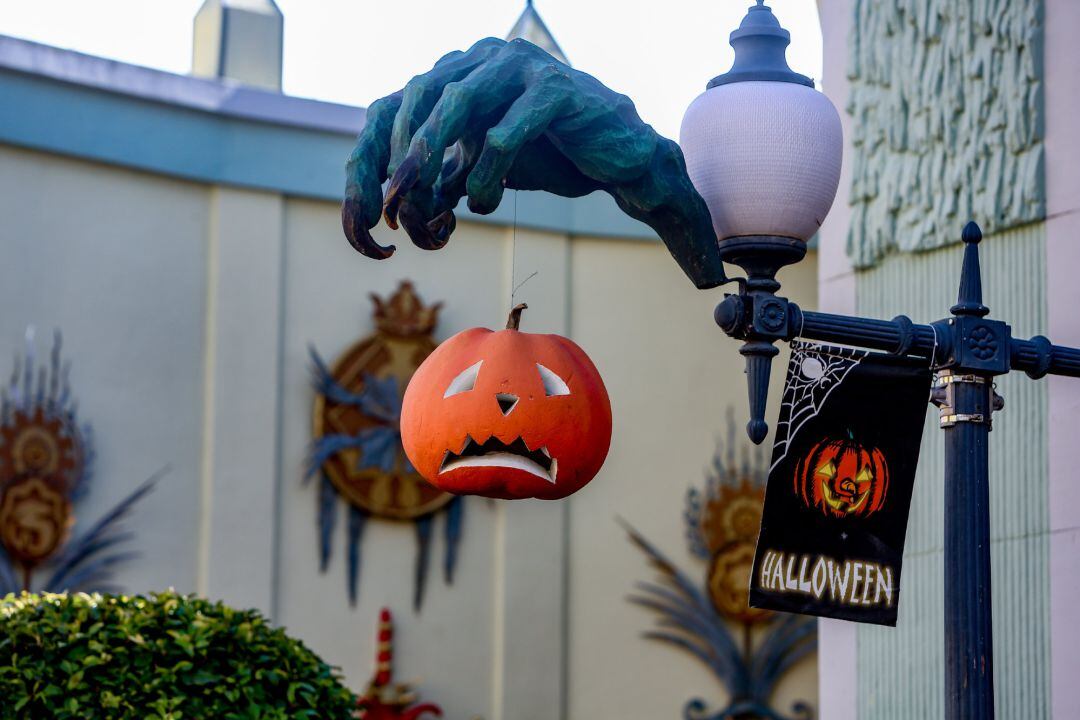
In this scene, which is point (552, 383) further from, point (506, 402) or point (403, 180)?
point (403, 180)

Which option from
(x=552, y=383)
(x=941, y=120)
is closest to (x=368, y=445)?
(x=941, y=120)

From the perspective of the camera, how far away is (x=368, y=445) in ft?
42.5

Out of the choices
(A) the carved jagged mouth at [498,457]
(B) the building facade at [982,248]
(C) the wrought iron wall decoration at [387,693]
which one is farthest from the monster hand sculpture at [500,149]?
(C) the wrought iron wall decoration at [387,693]

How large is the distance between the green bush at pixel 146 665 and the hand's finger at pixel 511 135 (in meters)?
3.66

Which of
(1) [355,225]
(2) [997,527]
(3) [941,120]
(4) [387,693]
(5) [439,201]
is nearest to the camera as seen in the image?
(5) [439,201]

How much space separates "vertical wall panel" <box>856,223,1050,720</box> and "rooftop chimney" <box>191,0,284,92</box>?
21.7 feet

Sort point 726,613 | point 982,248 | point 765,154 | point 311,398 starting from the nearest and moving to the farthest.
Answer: point 765,154 < point 982,248 < point 311,398 < point 726,613

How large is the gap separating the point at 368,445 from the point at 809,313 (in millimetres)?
8448

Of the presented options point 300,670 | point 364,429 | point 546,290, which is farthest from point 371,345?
point 300,670

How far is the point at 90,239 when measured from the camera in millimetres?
12305

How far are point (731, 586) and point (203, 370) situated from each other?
4622mm

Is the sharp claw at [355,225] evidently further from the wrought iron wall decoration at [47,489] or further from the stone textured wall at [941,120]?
the wrought iron wall decoration at [47,489]

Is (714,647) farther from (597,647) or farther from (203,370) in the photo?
(203,370)

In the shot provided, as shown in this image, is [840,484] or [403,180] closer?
[403,180]
